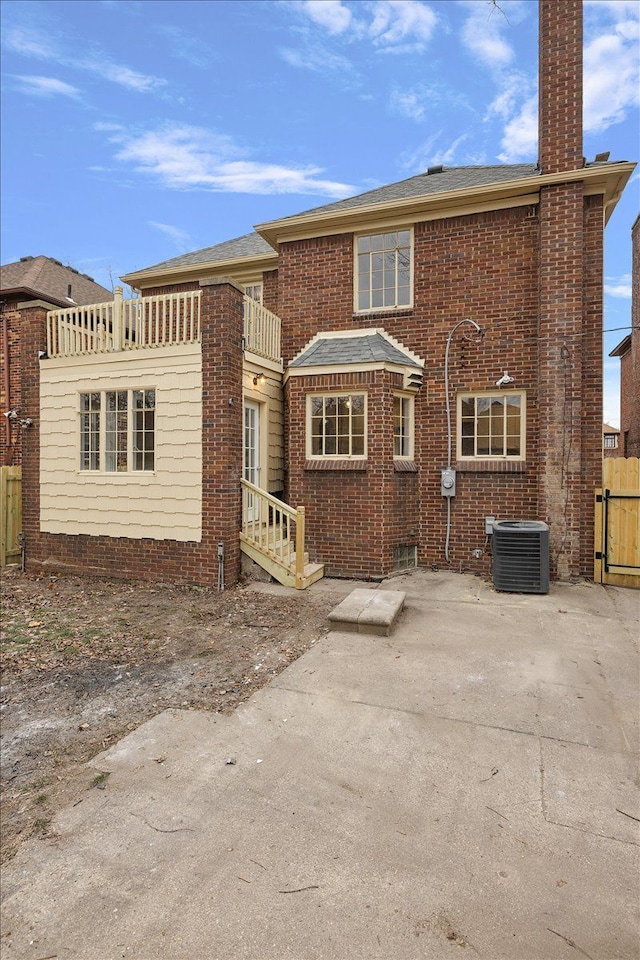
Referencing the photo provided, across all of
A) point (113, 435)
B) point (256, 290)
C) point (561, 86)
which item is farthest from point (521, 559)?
point (256, 290)

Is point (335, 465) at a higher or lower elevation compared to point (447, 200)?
lower

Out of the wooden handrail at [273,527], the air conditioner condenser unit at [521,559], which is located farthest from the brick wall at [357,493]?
the air conditioner condenser unit at [521,559]

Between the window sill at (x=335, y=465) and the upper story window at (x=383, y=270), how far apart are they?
3.23 metres

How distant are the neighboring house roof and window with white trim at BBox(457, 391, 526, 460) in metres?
12.1

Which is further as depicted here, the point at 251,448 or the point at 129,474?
the point at 251,448

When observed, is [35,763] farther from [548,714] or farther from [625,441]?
[625,441]

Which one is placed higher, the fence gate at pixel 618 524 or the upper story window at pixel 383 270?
the upper story window at pixel 383 270

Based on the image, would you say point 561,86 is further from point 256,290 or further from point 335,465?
point 335,465

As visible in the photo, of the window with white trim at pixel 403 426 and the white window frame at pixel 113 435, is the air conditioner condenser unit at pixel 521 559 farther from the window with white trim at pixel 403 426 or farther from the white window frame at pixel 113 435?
the white window frame at pixel 113 435

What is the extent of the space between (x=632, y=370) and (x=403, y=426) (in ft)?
41.4

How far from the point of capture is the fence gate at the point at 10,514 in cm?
1004

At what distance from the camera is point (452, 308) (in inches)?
349

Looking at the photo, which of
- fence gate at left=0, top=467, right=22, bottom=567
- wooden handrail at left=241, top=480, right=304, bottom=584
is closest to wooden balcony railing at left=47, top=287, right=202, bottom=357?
wooden handrail at left=241, top=480, right=304, bottom=584

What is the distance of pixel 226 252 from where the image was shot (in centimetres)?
1185
